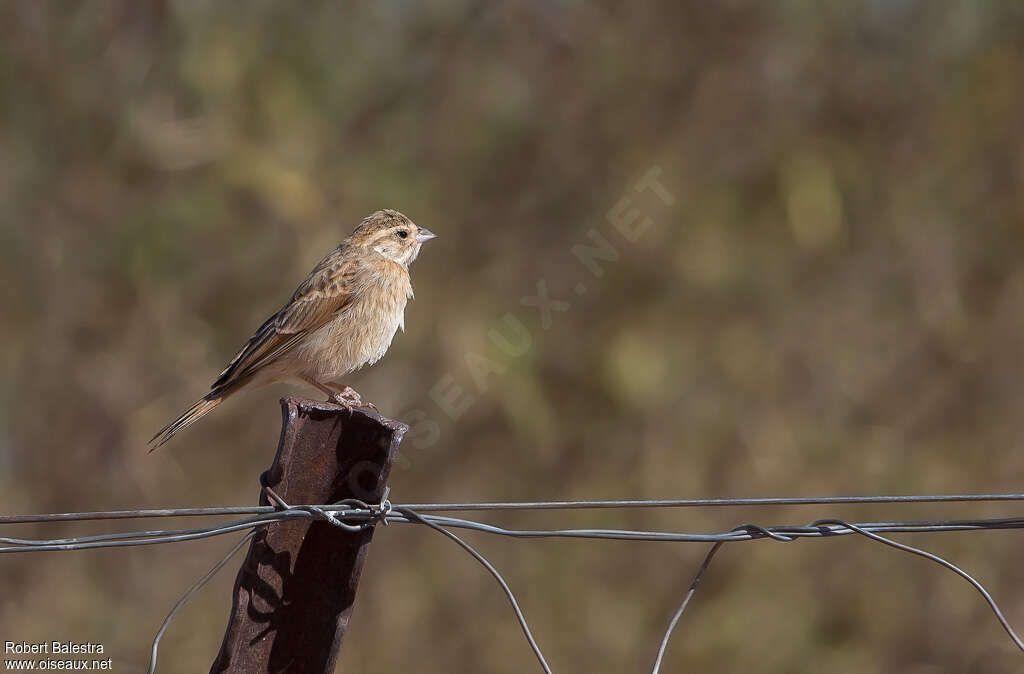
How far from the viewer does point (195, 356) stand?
26.1ft

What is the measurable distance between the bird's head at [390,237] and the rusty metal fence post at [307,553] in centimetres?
254

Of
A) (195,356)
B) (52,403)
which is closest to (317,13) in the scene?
(195,356)

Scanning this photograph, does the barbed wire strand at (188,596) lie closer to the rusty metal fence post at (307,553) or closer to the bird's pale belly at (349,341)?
the rusty metal fence post at (307,553)

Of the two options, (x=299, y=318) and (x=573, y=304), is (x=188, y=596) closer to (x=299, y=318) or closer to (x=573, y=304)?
(x=299, y=318)

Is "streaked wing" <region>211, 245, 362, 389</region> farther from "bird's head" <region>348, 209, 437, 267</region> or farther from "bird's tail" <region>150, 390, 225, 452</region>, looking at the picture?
"bird's head" <region>348, 209, 437, 267</region>

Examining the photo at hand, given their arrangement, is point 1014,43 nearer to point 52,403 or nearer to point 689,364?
point 689,364

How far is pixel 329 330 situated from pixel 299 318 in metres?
0.14

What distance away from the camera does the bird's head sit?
18.0 ft

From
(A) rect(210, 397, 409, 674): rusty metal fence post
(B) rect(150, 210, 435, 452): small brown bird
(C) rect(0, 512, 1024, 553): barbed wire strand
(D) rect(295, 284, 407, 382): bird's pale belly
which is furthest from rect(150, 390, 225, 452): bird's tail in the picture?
(A) rect(210, 397, 409, 674): rusty metal fence post

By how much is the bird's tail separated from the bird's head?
1.02 meters

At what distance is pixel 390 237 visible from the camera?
556 centimetres

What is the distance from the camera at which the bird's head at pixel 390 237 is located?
5496 mm

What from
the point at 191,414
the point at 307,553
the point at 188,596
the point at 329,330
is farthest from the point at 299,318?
the point at 188,596

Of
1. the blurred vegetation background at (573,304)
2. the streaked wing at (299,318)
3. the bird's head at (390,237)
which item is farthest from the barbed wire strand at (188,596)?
the blurred vegetation background at (573,304)
